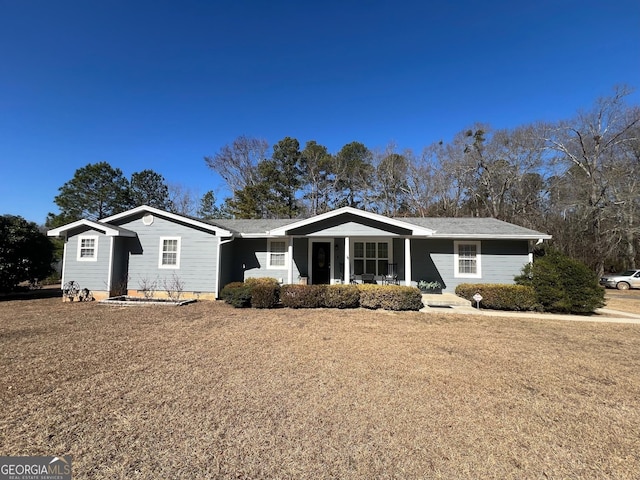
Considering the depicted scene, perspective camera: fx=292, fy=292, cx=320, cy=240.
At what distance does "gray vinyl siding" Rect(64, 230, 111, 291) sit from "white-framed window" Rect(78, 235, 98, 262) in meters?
0.08

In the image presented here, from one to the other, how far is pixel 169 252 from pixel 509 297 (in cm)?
1277

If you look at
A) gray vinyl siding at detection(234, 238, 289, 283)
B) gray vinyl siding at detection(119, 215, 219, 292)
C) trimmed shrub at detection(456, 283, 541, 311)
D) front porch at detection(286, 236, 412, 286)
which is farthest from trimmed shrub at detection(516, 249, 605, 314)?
gray vinyl siding at detection(119, 215, 219, 292)

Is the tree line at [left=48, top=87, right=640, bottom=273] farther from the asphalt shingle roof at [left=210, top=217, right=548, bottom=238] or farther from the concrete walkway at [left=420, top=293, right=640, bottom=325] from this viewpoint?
the concrete walkway at [left=420, top=293, right=640, bottom=325]

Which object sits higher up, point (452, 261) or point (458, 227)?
point (458, 227)

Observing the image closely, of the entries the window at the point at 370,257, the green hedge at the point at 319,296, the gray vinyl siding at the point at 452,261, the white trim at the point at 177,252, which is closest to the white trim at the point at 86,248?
the white trim at the point at 177,252

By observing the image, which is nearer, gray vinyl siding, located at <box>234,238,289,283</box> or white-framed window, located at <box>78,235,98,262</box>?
white-framed window, located at <box>78,235,98,262</box>

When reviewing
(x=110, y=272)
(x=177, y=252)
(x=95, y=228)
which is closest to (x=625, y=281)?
(x=177, y=252)

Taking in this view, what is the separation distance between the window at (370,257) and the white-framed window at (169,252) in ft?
24.1

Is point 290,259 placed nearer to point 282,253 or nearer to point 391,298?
point 282,253

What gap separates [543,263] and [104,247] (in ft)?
52.8

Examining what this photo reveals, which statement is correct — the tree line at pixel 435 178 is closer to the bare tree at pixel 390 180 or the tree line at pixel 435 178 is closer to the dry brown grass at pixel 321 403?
the bare tree at pixel 390 180

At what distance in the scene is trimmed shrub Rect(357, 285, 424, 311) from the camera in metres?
9.55

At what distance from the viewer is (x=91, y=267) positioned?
11.5m

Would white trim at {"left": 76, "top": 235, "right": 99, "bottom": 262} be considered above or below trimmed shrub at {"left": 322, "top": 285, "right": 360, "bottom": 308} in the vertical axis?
above
